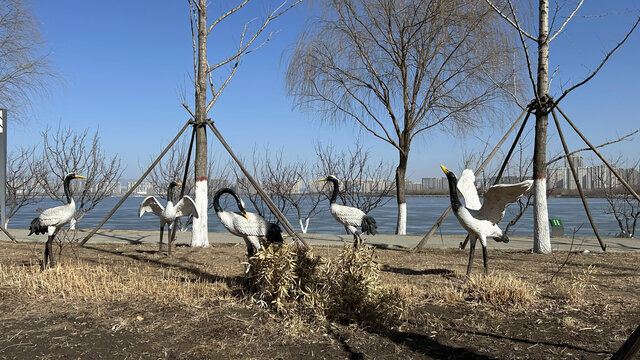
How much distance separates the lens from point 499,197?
20.4 feet

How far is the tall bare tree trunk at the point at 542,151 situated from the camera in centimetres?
944

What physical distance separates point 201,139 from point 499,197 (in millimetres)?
6510

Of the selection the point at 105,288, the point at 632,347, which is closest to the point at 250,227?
the point at 105,288

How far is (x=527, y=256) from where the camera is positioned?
919cm

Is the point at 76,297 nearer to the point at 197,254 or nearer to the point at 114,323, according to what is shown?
the point at 114,323

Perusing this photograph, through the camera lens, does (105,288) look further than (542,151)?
No

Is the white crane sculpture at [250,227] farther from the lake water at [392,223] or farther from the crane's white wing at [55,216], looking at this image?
the lake water at [392,223]

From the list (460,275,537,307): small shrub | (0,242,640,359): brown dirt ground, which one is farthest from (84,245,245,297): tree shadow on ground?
(460,275,537,307): small shrub

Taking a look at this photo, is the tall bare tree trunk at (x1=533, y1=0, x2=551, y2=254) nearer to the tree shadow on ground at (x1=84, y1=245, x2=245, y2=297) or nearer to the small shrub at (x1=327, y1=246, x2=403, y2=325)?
the small shrub at (x1=327, y1=246, x2=403, y2=325)


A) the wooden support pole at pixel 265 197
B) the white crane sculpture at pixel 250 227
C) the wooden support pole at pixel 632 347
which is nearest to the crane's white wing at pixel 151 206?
the wooden support pole at pixel 265 197

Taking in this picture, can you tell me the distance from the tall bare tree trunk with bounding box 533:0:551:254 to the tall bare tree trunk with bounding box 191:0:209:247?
23.3 feet

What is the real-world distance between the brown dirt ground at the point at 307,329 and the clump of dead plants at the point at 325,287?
16 cm

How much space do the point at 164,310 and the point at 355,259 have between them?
2.17m

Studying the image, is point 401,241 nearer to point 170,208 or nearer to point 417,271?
point 417,271
